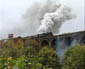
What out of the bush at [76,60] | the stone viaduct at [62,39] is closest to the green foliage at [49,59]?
the bush at [76,60]

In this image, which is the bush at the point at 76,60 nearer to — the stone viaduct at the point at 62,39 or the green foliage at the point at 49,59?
the green foliage at the point at 49,59

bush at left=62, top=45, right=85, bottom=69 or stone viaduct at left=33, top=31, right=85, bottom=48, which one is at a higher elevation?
stone viaduct at left=33, top=31, right=85, bottom=48

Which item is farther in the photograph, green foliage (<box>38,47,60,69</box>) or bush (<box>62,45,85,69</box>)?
green foliage (<box>38,47,60,69</box>)

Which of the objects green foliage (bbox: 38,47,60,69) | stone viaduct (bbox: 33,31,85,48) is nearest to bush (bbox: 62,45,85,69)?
green foliage (bbox: 38,47,60,69)

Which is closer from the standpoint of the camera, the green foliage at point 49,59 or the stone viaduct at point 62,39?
the green foliage at point 49,59

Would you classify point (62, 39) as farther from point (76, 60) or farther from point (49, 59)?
point (76, 60)

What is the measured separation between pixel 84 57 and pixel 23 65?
16512 millimetres

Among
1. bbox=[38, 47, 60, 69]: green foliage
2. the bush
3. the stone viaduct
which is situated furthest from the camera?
the stone viaduct

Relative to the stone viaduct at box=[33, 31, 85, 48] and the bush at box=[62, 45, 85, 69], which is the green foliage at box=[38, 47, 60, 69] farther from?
the stone viaduct at box=[33, 31, 85, 48]

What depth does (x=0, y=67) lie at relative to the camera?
7902 millimetres

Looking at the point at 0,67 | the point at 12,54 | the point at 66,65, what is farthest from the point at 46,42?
the point at 0,67

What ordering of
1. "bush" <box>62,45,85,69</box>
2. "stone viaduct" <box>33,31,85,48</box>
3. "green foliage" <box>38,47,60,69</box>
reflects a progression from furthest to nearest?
"stone viaduct" <box>33,31,85,48</box>, "green foliage" <box>38,47,60,69</box>, "bush" <box>62,45,85,69</box>

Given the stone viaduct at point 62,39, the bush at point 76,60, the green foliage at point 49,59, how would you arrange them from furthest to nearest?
the stone viaduct at point 62,39
the green foliage at point 49,59
the bush at point 76,60

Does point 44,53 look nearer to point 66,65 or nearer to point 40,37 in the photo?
point 66,65
